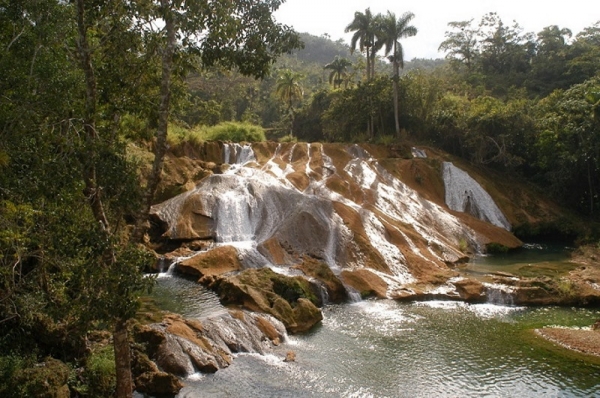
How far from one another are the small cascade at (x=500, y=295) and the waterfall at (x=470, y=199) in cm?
1611

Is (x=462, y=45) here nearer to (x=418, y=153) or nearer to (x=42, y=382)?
(x=418, y=153)

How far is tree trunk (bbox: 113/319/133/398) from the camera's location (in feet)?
32.0

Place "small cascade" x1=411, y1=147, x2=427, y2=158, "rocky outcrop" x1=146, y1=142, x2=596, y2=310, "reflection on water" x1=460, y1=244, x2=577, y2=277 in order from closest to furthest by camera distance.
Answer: "rocky outcrop" x1=146, y1=142, x2=596, y2=310 → "reflection on water" x1=460, y1=244, x2=577, y2=277 → "small cascade" x1=411, y1=147, x2=427, y2=158

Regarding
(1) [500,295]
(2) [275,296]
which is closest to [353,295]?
(2) [275,296]

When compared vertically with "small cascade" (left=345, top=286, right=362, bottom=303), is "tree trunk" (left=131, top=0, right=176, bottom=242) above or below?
above

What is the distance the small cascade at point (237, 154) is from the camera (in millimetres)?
39375

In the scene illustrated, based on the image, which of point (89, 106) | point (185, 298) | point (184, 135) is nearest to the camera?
point (89, 106)

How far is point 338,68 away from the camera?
63312 mm

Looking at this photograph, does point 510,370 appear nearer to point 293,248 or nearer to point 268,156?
point 293,248

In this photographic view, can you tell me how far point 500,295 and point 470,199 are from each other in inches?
693

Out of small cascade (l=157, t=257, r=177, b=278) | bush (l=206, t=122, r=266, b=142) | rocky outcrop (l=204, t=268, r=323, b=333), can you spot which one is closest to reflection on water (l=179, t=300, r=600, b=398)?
rocky outcrop (l=204, t=268, r=323, b=333)

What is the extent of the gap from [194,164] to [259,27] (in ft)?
81.2

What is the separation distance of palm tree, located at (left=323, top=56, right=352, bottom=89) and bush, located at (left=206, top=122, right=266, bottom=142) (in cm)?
2086

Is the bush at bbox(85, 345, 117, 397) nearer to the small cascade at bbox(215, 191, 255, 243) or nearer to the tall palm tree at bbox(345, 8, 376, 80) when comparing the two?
the small cascade at bbox(215, 191, 255, 243)
